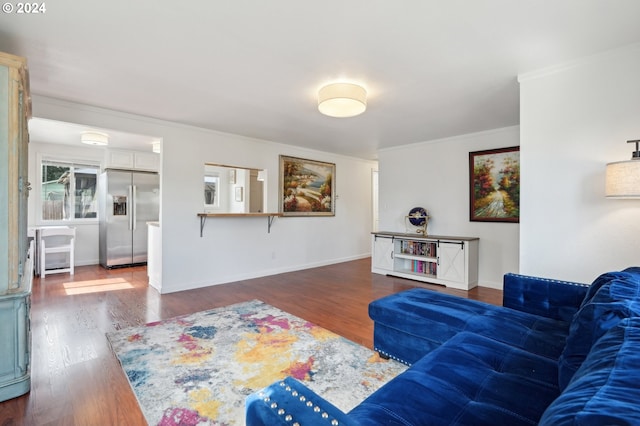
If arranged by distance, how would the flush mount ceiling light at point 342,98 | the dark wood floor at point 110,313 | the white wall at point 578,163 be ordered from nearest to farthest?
the dark wood floor at point 110,313, the white wall at point 578,163, the flush mount ceiling light at point 342,98

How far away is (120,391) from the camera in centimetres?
200

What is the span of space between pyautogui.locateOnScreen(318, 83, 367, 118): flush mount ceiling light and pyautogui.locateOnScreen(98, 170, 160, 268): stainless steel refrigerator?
4.94 meters

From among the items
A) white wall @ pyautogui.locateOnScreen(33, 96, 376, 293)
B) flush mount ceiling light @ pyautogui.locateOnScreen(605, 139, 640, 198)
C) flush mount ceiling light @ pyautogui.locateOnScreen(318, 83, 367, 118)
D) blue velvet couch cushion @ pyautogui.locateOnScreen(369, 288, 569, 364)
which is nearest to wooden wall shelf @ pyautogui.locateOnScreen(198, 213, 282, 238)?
white wall @ pyautogui.locateOnScreen(33, 96, 376, 293)

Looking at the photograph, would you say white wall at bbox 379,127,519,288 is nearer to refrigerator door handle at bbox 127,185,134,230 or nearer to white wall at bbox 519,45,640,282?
white wall at bbox 519,45,640,282

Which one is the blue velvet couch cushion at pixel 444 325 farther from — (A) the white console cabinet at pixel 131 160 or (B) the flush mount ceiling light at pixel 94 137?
(A) the white console cabinet at pixel 131 160

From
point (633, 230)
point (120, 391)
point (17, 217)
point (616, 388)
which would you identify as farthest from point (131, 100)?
point (633, 230)

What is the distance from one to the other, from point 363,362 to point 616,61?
2.99 meters

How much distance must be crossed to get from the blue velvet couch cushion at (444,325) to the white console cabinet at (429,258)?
229 cm

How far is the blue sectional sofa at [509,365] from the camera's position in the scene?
710 mm

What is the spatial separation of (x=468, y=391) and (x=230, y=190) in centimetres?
642

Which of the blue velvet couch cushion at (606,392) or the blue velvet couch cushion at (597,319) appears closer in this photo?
the blue velvet couch cushion at (606,392)

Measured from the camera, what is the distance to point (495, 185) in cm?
459

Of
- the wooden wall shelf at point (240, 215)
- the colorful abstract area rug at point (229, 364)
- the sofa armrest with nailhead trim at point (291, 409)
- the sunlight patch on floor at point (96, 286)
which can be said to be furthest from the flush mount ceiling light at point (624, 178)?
the sunlight patch on floor at point (96, 286)

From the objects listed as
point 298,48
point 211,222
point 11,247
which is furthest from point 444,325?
point 211,222
